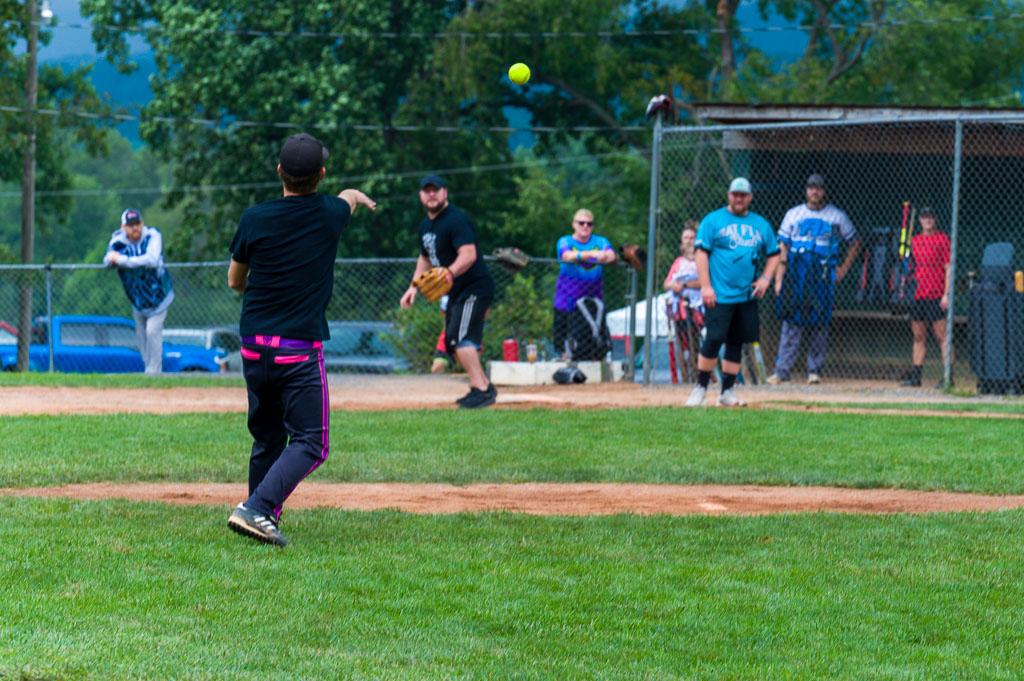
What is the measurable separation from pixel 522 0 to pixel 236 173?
27.8 ft

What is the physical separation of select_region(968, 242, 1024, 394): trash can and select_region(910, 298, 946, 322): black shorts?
694mm

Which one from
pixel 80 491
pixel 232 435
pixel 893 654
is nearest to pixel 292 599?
pixel 893 654

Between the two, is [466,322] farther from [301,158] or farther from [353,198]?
[301,158]

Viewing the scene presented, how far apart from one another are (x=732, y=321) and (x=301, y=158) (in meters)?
6.15

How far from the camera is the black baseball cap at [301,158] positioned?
5.63 meters

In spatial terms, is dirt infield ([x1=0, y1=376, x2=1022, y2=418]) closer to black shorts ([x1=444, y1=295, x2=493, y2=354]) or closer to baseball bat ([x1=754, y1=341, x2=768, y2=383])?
black shorts ([x1=444, y1=295, x2=493, y2=354])

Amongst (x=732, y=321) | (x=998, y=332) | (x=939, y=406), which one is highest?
(x=732, y=321)

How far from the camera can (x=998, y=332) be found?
12844mm

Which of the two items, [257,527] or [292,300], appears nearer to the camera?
[257,527]

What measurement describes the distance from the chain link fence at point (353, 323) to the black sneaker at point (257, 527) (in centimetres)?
938

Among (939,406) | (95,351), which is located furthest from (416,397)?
(95,351)

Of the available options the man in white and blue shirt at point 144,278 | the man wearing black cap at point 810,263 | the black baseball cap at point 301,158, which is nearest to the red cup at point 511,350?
the man wearing black cap at point 810,263

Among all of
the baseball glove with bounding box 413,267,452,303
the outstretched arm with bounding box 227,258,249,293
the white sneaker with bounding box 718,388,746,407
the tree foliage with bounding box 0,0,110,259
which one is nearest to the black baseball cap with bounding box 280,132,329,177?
the outstretched arm with bounding box 227,258,249,293

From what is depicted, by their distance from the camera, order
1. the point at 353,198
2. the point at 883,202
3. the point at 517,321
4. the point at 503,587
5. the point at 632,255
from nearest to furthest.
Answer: the point at 503,587 → the point at 353,198 → the point at 632,255 → the point at 883,202 → the point at 517,321
